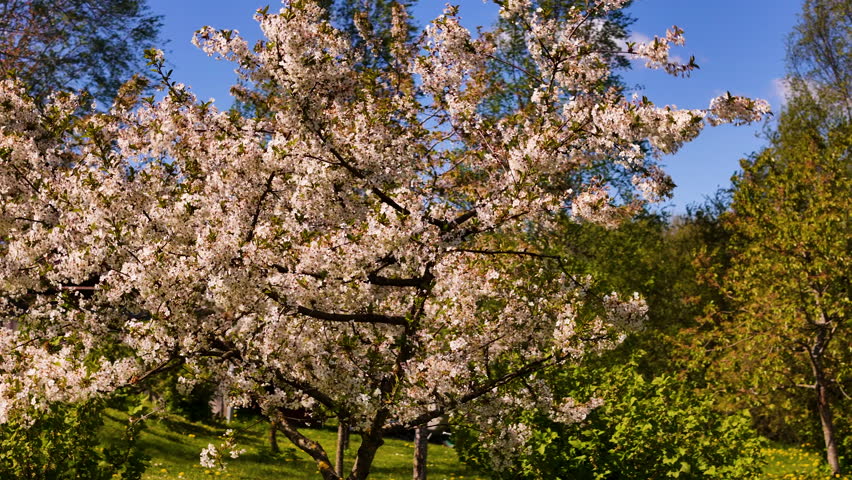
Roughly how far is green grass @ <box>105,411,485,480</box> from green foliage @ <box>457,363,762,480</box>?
4.80m

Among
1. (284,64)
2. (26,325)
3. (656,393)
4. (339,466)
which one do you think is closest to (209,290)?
(284,64)

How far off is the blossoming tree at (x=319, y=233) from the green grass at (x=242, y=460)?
532 centimetres

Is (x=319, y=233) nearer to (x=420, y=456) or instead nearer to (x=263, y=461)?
(x=420, y=456)

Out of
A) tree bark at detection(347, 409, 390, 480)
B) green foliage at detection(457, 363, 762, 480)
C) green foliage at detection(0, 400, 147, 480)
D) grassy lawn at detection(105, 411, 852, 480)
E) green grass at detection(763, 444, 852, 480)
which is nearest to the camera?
tree bark at detection(347, 409, 390, 480)

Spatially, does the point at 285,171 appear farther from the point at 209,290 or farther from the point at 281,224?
the point at 209,290

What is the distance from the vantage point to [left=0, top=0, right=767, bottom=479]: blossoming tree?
6.33 metres

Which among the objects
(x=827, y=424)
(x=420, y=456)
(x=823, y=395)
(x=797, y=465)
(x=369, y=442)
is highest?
(x=823, y=395)

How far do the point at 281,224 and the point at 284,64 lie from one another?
144 centimetres

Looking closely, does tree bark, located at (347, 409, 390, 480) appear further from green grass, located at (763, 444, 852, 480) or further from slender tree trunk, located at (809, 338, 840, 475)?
slender tree trunk, located at (809, 338, 840, 475)

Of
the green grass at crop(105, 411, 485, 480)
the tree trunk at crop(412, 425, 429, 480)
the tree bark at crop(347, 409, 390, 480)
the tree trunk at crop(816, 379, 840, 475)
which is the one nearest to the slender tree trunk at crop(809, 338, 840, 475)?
the tree trunk at crop(816, 379, 840, 475)

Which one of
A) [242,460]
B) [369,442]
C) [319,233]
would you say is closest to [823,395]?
[242,460]

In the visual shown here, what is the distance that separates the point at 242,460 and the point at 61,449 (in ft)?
26.8

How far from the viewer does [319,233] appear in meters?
6.91

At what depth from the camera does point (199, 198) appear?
268 inches
